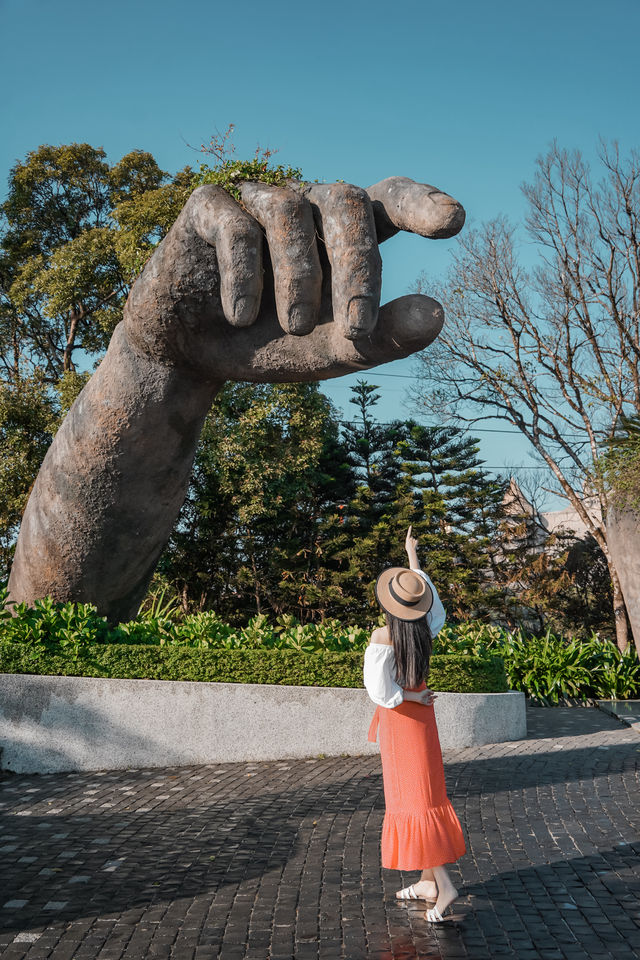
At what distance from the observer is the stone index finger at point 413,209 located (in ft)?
15.8

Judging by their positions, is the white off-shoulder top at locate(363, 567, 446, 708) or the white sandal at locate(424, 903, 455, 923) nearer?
the white sandal at locate(424, 903, 455, 923)

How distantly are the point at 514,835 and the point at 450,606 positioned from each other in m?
13.7

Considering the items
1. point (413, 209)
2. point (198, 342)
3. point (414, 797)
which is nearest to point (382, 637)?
point (414, 797)

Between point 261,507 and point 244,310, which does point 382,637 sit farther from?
point 261,507

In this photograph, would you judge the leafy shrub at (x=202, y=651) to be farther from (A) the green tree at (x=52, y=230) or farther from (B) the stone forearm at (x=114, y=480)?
(A) the green tree at (x=52, y=230)

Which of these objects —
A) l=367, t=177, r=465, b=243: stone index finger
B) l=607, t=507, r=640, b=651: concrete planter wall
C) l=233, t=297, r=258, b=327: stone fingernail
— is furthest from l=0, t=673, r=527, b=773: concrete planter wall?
l=607, t=507, r=640, b=651: concrete planter wall

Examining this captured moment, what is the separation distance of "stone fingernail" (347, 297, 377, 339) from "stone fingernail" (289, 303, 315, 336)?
29 cm

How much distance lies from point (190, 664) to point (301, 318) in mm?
3658

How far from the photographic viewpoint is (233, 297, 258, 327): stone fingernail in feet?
16.2

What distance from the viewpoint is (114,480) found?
649 centimetres

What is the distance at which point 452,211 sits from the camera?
4.79 m

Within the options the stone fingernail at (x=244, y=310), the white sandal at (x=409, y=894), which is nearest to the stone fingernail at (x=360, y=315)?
the stone fingernail at (x=244, y=310)

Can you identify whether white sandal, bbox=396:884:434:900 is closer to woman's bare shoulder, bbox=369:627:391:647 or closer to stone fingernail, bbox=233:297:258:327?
woman's bare shoulder, bbox=369:627:391:647

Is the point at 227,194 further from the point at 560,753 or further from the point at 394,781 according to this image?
the point at 560,753
